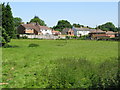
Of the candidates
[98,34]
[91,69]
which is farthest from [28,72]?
[98,34]

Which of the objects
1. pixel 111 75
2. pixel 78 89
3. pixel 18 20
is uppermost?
pixel 18 20

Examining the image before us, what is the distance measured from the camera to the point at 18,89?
8.62 metres

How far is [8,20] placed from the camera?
34250 mm

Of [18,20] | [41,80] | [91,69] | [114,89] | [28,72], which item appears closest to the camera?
[114,89]

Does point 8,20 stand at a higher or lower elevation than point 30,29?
lower

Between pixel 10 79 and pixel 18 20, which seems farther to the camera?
pixel 18 20

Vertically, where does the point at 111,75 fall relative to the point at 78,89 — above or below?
above

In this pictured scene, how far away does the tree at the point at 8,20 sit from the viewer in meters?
33.8

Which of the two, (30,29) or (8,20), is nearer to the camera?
(8,20)

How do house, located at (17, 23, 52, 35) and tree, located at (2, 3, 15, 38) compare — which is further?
house, located at (17, 23, 52, 35)

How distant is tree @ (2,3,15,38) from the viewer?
33.8 metres

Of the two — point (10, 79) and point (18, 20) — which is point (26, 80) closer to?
point (10, 79)

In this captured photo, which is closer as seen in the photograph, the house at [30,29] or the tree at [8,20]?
the tree at [8,20]

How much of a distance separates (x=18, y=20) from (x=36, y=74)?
12605 centimetres
